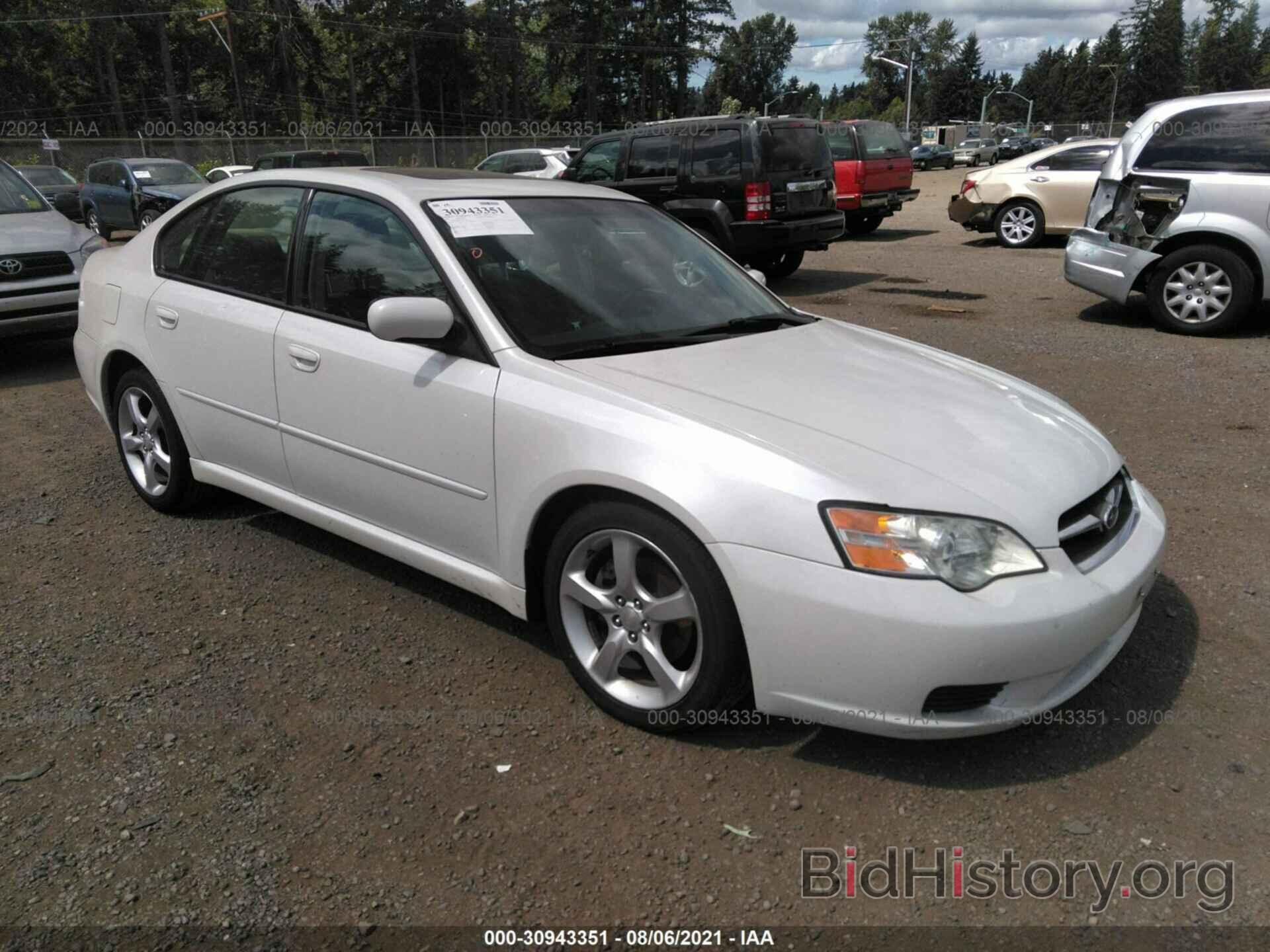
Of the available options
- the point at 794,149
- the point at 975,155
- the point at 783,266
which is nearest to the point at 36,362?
the point at 794,149

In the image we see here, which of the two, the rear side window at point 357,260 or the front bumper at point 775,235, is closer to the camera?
the rear side window at point 357,260

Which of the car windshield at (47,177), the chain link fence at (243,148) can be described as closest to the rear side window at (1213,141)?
the car windshield at (47,177)

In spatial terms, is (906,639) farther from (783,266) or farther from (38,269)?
(783,266)

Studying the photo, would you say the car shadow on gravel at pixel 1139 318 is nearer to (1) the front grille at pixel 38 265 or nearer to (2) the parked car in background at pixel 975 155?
(1) the front grille at pixel 38 265

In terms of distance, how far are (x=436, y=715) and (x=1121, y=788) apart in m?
1.99

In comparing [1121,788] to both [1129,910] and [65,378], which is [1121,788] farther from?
[65,378]

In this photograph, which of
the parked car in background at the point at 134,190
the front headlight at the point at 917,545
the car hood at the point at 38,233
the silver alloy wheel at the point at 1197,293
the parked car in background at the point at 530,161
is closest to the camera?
the front headlight at the point at 917,545

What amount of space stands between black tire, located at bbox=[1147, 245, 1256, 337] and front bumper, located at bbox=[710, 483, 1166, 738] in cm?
673

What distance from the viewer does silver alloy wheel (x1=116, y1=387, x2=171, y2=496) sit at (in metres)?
4.48

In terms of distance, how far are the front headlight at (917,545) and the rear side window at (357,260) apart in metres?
1.62

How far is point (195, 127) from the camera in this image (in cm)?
5941

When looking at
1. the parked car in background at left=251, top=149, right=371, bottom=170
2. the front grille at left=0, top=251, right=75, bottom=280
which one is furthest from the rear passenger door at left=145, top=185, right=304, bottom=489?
the parked car in background at left=251, top=149, right=371, bottom=170

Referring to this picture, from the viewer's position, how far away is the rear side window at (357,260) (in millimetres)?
3396

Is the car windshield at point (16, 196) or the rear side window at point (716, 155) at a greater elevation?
the rear side window at point (716, 155)
